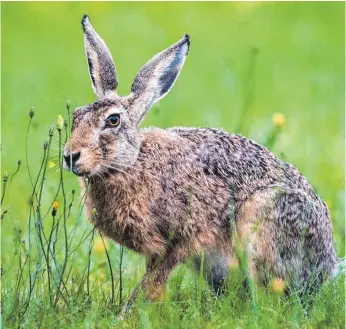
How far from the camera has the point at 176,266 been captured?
669 cm

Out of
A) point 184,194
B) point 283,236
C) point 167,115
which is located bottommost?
point 283,236

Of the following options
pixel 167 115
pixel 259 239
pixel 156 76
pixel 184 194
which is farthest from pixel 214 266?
pixel 167 115

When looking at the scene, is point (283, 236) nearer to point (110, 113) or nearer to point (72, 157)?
point (110, 113)

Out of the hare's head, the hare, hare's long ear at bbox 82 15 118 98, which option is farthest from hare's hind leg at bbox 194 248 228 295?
hare's long ear at bbox 82 15 118 98

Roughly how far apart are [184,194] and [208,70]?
8.59m

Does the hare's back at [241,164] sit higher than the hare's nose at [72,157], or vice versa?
the hare's back at [241,164]

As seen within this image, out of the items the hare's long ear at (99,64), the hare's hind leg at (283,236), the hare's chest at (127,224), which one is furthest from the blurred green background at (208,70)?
the hare's chest at (127,224)

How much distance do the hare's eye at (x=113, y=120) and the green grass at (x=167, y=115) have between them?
0.31 metres

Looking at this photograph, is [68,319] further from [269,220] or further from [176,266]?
[269,220]

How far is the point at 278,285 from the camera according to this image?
6.55 metres

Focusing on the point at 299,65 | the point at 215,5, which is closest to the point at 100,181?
the point at 299,65

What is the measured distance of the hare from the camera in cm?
658

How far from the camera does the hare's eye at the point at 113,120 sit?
256 inches

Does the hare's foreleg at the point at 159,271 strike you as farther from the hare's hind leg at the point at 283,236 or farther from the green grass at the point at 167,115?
the hare's hind leg at the point at 283,236
